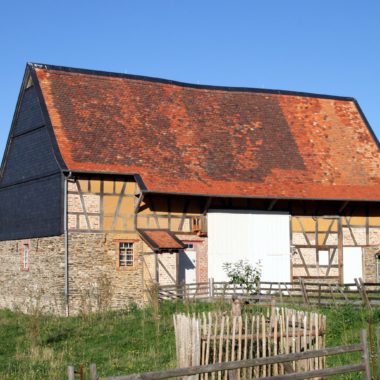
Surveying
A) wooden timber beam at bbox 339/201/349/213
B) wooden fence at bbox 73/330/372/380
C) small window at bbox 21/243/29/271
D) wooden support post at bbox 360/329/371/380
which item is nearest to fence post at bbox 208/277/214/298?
wooden timber beam at bbox 339/201/349/213

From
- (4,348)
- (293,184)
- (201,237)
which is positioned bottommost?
(4,348)

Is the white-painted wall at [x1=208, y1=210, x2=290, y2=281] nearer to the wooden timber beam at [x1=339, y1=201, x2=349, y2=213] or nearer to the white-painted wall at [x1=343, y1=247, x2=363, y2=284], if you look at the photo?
the wooden timber beam at [x1=339, y1=201, x2=349, y2=213]

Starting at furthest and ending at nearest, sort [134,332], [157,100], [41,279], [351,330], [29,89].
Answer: [157,100]
[29,89]
[41,279]
[134,332]
[351,330]

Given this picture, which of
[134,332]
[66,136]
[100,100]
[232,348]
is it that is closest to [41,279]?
[66,136]

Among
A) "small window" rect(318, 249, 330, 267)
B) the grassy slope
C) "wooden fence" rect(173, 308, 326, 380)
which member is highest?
"small window" rect(318, 249, 330, 267)

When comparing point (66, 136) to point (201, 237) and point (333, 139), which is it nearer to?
point (201, 237)

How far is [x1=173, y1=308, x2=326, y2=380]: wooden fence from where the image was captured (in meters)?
13.5

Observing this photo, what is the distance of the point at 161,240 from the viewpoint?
3212 centimetres

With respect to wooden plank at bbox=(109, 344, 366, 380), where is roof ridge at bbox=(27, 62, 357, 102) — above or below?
above

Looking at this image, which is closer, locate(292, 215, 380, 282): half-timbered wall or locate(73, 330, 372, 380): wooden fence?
locate(73, 330, 372, 380): wooden fence

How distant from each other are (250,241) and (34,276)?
907 centimetres

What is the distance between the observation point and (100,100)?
3572 cm

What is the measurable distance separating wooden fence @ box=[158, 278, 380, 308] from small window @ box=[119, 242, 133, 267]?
2.01 metres

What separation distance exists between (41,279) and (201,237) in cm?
666
